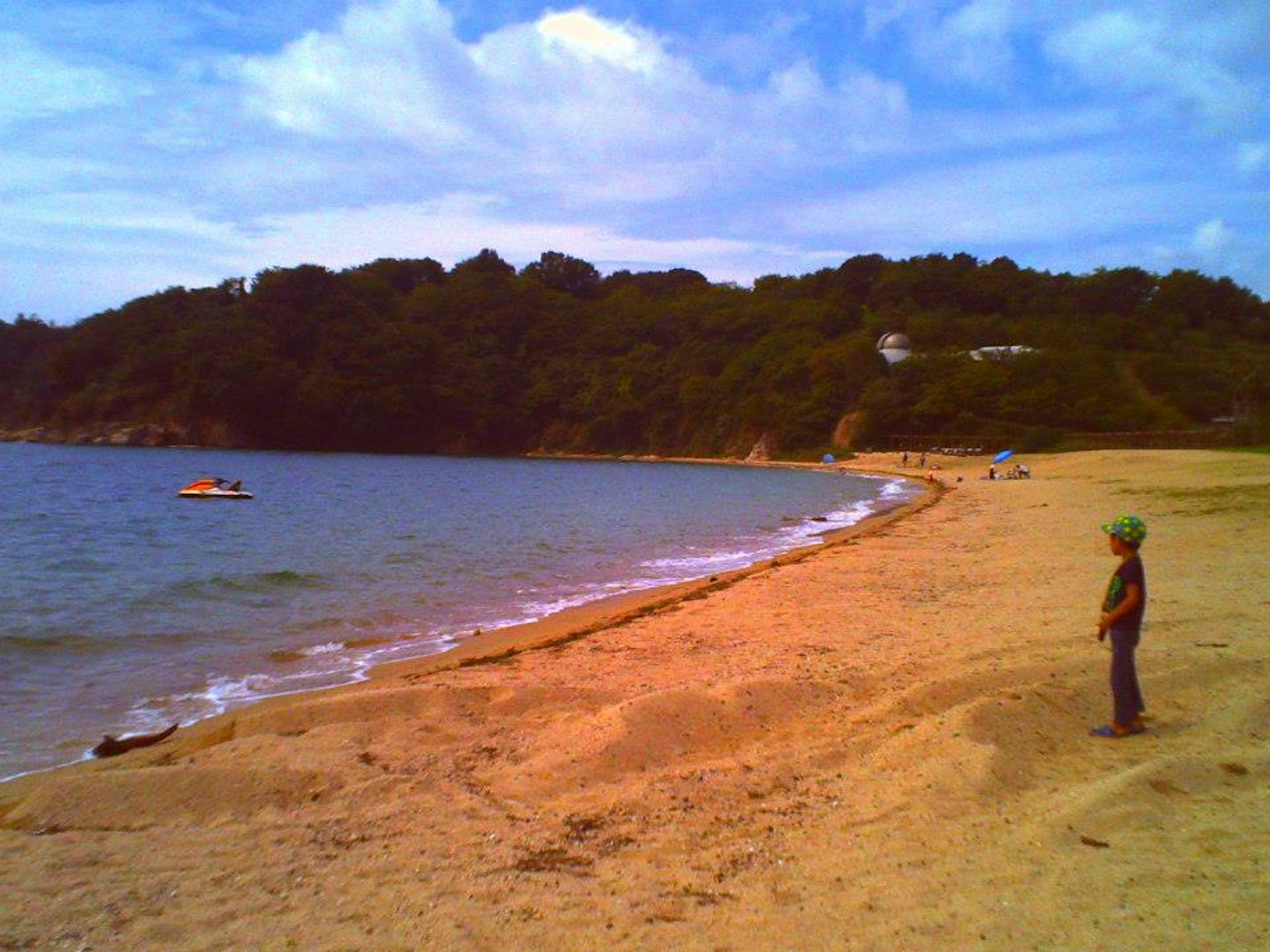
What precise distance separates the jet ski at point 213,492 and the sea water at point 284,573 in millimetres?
807

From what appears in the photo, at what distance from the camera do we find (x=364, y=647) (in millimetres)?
10344

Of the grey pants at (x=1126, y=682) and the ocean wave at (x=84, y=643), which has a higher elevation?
the grey pants at (x=1126, y=682)

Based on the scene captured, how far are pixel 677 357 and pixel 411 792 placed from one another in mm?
90298

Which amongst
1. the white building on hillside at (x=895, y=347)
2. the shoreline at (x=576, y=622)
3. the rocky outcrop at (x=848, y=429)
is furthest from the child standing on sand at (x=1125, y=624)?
the white building on hillside at (x=895, y=347)

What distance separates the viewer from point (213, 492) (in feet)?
105

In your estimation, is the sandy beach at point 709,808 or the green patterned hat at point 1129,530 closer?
the sandy beach at point 709,808

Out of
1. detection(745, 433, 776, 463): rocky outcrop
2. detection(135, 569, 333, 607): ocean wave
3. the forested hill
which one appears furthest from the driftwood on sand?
detection(745, 433, 776, 463): rocky outcrop

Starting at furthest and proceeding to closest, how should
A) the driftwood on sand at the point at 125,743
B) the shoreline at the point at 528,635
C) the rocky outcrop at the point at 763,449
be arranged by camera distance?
the rocky outcrop at the point at 763,449 → the shoreline at the point at 528,635 → the driftwood on sand at the point at 125,743

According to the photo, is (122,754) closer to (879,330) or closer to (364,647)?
(364,647)

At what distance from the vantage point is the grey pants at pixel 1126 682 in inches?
215

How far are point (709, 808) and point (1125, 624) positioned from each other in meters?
2.91

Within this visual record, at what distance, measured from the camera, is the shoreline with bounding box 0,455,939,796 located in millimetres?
7641

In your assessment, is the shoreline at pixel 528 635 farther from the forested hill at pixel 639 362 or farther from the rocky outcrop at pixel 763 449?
the rocky outcrop at pixel 763 449

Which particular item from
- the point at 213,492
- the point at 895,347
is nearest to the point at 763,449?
the point at 895,347
